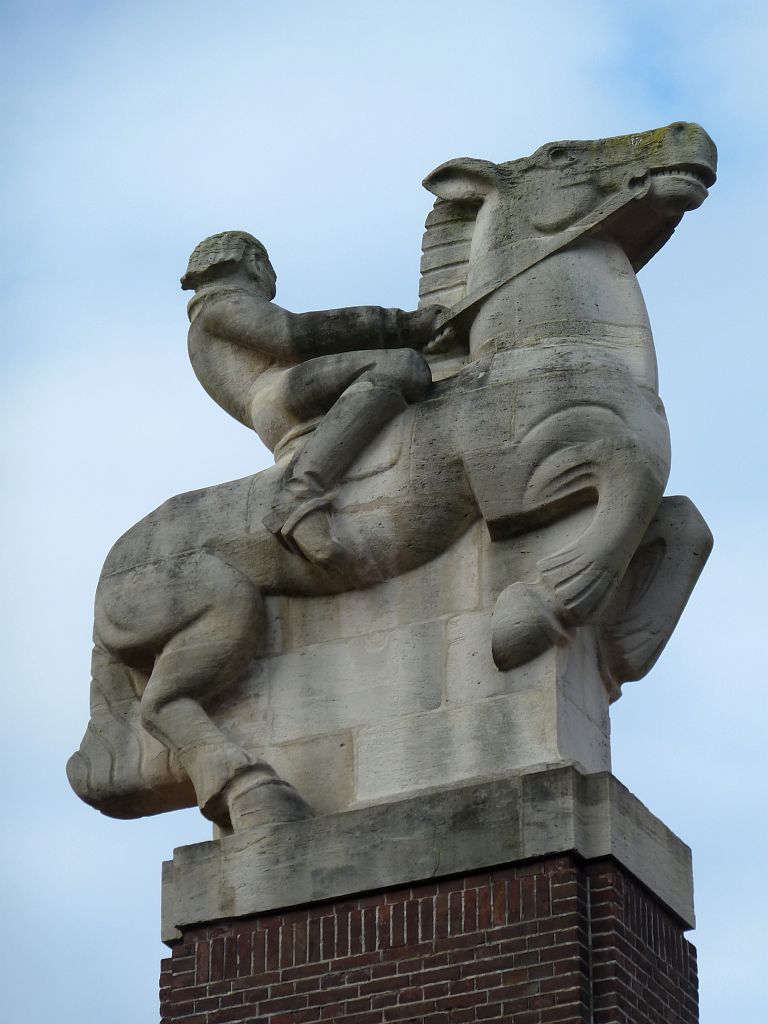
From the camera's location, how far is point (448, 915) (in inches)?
481

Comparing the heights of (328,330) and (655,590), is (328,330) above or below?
above

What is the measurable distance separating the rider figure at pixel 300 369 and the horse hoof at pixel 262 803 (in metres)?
1.19

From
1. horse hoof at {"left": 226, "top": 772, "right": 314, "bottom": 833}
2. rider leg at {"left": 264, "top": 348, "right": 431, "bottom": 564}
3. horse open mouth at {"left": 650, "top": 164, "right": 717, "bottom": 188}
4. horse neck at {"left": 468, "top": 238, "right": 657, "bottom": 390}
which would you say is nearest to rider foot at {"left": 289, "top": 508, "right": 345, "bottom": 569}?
rider leg at {"left": 264, "top": 348, "right": 431, "bottom": 564}

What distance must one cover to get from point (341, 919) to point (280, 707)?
4.38 ft

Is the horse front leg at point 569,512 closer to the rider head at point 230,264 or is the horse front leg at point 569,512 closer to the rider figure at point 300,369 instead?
the rider figure at point 300,369

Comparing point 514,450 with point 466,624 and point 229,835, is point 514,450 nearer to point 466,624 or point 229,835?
point 466,624

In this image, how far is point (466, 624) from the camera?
1299 cm

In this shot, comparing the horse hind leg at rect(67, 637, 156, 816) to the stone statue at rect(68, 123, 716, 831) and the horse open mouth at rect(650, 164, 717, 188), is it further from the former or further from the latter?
the horse open mouth at rect(650, 164, 717, 188)

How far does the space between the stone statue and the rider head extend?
172 mm

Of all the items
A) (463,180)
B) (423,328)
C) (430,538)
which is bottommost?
(430,538)

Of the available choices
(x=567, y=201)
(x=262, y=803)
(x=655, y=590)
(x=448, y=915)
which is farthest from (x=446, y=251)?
(x=448, y=915)

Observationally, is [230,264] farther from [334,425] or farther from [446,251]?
[334,425]

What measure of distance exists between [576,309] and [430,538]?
58.0 inches

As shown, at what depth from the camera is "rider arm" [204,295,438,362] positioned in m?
14.0
